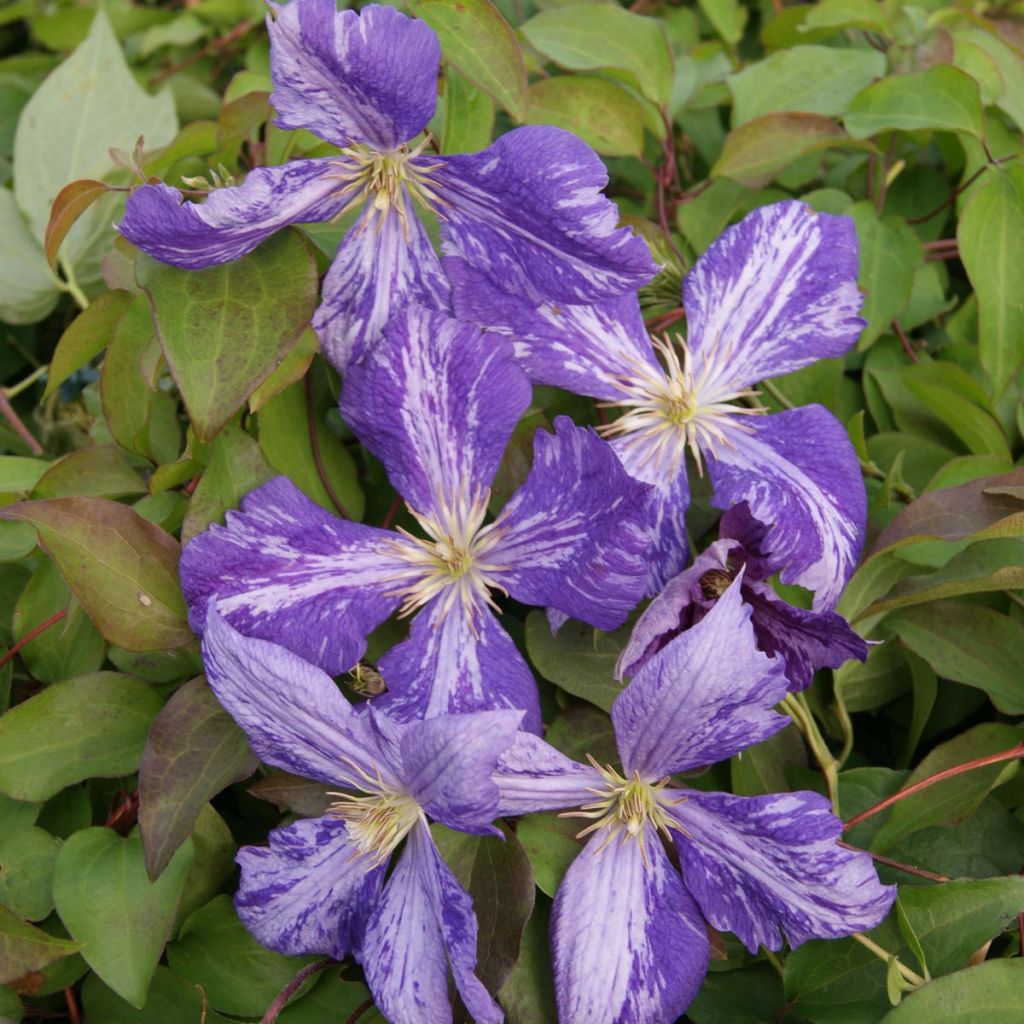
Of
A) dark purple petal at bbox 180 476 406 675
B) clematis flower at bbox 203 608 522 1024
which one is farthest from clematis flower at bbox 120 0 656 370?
clematis flower at bbox 203 608 522 1024

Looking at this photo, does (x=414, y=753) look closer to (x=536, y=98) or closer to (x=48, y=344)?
(x=536, y=98)

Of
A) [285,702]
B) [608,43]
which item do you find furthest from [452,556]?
[608,43]

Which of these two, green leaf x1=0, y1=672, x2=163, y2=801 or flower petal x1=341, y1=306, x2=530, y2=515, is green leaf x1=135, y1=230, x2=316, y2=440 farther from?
green leaf x1=0, y1=672, x2=163, y2=801

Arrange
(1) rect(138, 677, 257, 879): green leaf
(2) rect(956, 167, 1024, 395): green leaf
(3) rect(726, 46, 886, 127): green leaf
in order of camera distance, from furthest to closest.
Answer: (3) rect(726, 46, 886, 127): green leaf < (2) rect(956, 167, 1024, 395): green leaf < (1) rect(138, 677, 257, 879): green leaf

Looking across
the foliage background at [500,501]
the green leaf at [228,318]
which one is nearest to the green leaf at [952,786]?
the foliage background at [500,501]

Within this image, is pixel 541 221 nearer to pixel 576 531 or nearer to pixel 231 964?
pixel 576 531

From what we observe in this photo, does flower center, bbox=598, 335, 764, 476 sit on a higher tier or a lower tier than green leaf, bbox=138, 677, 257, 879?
higher
